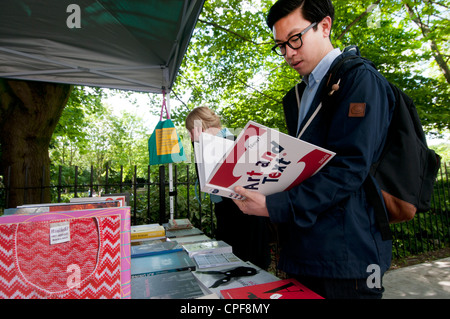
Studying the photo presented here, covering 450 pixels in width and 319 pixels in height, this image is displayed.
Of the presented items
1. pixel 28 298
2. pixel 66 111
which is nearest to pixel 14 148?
pixel 66 111

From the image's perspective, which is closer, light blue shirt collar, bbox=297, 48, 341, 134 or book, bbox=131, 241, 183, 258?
light blue shirt collar, bbox=297, 48, 341, 134

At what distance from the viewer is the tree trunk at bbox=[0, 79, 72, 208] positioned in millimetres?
4590

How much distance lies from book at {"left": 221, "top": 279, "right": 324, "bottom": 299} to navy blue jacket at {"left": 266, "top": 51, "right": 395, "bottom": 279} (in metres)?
0.07

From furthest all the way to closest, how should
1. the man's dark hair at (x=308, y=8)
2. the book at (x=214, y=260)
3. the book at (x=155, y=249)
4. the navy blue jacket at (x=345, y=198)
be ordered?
the book at (x=155, y=249) → the book at (x=214, y=260) → the man's dark hair at (x=308, y=8) → the navy blue jacket at (x=345, y=198)

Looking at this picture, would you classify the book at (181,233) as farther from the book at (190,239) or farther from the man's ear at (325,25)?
the man's ear at (325,25)

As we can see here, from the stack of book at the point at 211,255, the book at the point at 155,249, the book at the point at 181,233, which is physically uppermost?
the book at the point at 155,249

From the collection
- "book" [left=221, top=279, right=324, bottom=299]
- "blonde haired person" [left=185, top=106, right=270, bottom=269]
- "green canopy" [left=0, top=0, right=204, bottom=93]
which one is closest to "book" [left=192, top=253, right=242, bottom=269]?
"book" [left=221, top=279, right=324, bottom=299]

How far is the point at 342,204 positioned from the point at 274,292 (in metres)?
0.42

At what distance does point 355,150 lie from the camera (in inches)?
34.0

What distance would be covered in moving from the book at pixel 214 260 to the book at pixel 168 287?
17 centimetres

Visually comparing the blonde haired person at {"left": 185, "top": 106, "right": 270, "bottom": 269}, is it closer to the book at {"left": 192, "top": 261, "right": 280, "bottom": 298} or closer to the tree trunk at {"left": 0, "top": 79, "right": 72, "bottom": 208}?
the book at {"left": 192, "top": 261, "right": 280, "bottom": 298}

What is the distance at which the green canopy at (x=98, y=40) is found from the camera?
2.49 m

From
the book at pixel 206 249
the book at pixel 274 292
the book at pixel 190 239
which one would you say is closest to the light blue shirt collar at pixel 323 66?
the book at pixel 274 292

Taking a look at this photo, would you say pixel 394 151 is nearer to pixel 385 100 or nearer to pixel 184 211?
pixel 385 100
